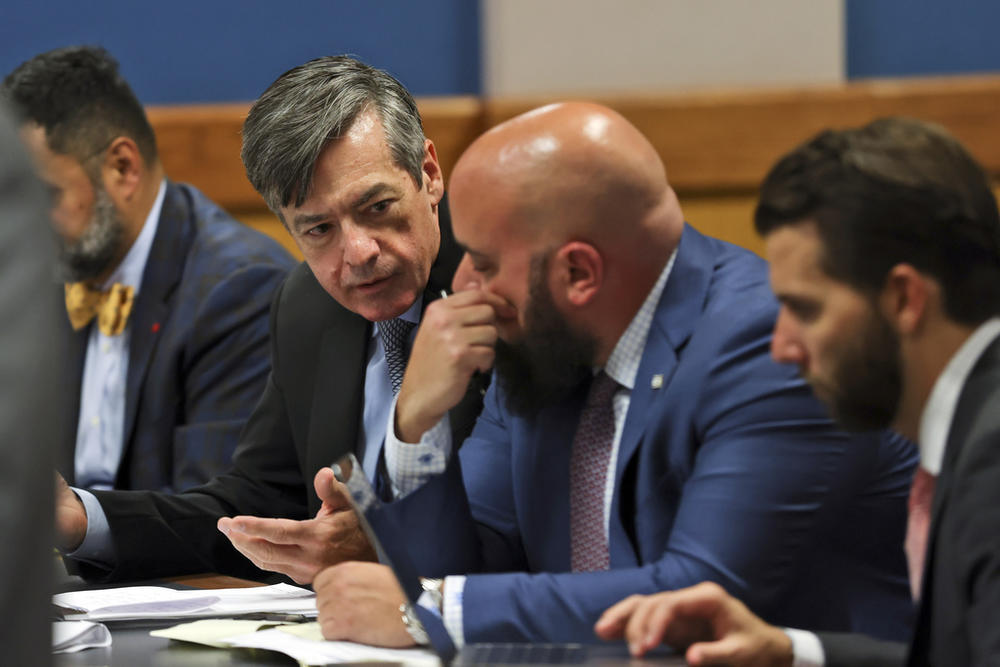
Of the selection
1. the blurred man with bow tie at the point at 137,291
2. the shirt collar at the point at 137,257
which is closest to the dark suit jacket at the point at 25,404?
the blurred man with bow tie at the point at 137,291

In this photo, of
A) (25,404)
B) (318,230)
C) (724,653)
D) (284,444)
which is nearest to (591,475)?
(724,653)

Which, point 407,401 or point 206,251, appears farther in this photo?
point 206,251

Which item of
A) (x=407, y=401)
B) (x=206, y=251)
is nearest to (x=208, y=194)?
(x=206, y=251)

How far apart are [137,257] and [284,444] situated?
3.43 ft

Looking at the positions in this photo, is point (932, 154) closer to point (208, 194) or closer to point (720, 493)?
point (720, 493)

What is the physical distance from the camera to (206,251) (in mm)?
3268

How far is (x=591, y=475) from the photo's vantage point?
1898 millimetres

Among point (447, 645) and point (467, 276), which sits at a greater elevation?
point (467, 276)

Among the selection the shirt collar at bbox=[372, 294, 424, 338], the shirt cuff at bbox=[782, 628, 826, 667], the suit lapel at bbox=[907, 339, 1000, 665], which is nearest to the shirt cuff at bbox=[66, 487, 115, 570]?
the shirt collar at bbox=[372, 294, 424, 338]

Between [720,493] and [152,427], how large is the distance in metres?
1.77

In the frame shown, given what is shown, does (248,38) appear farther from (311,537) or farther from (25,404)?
(25,404)

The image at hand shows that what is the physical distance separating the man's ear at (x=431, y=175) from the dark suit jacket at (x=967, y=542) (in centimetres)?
129

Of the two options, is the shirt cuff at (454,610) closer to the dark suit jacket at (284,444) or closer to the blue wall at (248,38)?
the dark suit jacket at (284,444)

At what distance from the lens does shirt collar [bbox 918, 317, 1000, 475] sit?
1.39 meters
